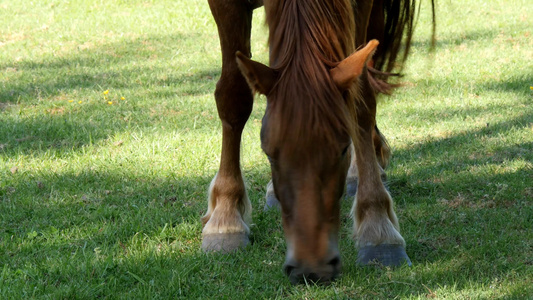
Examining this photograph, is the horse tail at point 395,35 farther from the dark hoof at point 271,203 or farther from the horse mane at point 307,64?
the horse mane at point 307,64

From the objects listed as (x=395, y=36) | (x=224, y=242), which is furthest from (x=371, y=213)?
(x=395, y=36)

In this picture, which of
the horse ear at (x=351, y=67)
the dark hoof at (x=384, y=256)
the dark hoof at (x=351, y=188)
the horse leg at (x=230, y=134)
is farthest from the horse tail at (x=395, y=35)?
the horse ear at (x=351, y=67)

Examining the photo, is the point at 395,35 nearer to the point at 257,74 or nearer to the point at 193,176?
the point at 193,176

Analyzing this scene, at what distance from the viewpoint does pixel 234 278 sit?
337 centimetres

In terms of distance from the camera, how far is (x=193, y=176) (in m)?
4.98

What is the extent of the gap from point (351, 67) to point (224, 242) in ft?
5.01

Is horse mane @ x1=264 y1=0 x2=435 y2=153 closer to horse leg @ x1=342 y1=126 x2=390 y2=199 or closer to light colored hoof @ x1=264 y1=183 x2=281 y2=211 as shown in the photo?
light colored hoof @ x1=264 y1=183 x2=281 y2=211

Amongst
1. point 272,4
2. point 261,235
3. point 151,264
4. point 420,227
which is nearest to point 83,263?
point 151,264

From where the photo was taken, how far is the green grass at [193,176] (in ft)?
10.8

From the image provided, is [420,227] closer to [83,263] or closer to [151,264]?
[151,264]

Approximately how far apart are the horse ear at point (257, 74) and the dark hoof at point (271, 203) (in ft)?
5.42

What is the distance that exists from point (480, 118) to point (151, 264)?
3.88 metres

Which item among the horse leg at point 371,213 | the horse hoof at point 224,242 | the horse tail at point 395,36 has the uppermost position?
the horse tail at point 395,36

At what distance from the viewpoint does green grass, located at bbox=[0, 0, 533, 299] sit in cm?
330
